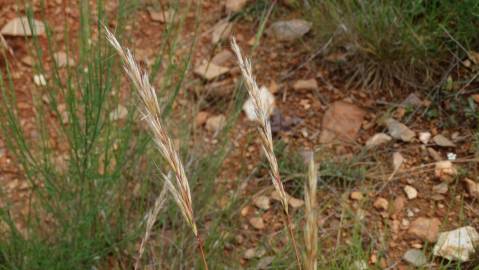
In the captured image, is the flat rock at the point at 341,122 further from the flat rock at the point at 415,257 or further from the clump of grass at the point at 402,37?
the flat rock at the point at 415,257

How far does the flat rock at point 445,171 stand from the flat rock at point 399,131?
14cm

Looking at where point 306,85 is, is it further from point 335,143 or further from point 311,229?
point 311,229

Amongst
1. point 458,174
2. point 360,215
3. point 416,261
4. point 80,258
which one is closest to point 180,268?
point 80,258

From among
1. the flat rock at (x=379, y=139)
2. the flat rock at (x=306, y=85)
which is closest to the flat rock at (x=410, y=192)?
the flat rock at (x=379, y=139)

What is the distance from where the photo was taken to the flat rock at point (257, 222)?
2.09m

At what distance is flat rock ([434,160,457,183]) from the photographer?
2.10 meters

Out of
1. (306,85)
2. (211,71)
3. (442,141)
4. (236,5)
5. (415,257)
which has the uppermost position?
(236,5)

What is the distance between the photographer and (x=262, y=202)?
215 cm

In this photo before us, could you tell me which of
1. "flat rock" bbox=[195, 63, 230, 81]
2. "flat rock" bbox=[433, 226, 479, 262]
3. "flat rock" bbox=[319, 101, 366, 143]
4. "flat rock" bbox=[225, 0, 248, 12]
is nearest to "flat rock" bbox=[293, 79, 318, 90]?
"flat rock" bbox=[319, 101, 366, 143]

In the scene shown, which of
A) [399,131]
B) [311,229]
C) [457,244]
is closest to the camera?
[311,229]

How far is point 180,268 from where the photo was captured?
1.81m

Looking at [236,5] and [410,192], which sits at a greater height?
[236,5]

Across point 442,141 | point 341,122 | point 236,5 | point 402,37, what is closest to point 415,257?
point 442,141

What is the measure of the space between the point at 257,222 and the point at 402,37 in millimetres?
759
